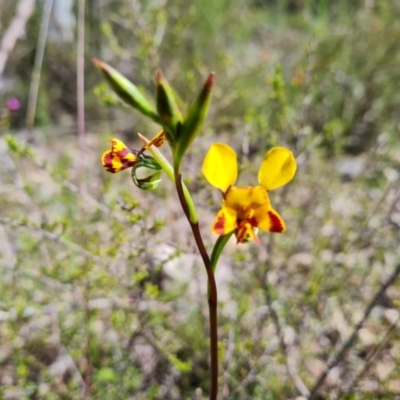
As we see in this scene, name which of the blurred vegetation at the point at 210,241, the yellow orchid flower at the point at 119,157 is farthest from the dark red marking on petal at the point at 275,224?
the blurred vegetation at the point at 210,241

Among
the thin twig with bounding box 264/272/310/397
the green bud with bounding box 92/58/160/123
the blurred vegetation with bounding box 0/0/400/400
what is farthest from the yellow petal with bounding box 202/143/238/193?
the thin twig with bounding box 264/272/310/397

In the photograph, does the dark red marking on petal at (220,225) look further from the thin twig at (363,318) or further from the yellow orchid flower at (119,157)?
the thin twig at (363,318)

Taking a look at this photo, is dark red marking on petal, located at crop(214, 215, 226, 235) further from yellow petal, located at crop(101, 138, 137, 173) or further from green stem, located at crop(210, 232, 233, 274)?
yellow petal, located at crop(101, 138, 137, 173)

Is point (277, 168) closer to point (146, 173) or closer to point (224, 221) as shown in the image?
point (224, 221)

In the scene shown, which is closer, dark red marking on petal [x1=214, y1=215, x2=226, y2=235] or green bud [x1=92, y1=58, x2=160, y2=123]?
green bud [x1=92, y1=58, x2=160, y2=123]

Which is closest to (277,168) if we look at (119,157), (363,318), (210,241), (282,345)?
(119,157)

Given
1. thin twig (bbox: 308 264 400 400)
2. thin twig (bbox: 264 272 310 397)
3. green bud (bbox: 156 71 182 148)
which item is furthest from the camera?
thin twig (bbox: 264 272 310 397)

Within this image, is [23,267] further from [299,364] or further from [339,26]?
[339,26]

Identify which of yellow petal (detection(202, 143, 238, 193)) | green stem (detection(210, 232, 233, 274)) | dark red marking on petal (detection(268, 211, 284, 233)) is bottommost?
green stem (detection(210, 232, 233, 274))
